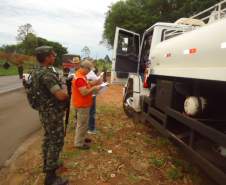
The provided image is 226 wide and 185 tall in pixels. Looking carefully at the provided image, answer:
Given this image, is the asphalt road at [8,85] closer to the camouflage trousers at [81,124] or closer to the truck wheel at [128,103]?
the truck wheel at [128,103]

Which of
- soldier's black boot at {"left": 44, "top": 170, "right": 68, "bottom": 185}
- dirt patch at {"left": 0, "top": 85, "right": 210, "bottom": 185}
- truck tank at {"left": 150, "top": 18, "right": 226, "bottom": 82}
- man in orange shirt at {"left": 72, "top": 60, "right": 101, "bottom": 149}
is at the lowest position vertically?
dirt patch at {"left": 0, "top": 85, "right": 210, "bottom": 185}

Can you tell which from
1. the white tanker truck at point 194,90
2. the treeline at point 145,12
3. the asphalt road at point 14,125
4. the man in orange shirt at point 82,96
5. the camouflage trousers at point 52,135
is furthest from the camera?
the treeline at point 145,12

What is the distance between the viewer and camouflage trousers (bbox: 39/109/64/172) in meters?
4.14

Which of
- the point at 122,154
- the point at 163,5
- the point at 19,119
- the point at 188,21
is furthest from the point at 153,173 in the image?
the point at 163,5

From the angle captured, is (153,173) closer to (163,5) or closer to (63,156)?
(63,156)

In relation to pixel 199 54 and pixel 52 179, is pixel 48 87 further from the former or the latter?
pixel 199 54

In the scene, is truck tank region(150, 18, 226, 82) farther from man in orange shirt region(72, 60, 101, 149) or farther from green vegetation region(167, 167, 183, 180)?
green vegetation region(167, 167, 183, 180)

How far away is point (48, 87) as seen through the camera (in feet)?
13.0

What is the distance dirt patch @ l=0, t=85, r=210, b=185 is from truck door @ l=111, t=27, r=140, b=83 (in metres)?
2.25

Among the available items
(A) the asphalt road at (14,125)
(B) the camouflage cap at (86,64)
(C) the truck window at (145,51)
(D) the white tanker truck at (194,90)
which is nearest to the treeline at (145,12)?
(C) the truck window at (145,51)

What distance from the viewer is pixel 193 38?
4.23 meters

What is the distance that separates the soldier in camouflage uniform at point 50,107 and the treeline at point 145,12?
67.3 feet

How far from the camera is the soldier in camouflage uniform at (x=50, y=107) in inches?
156

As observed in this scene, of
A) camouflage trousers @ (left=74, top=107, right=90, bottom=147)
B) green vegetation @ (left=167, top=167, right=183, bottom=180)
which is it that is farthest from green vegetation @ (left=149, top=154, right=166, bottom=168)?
camouflage trousers @ (left=74, top=107, right=90, bottom=147)
